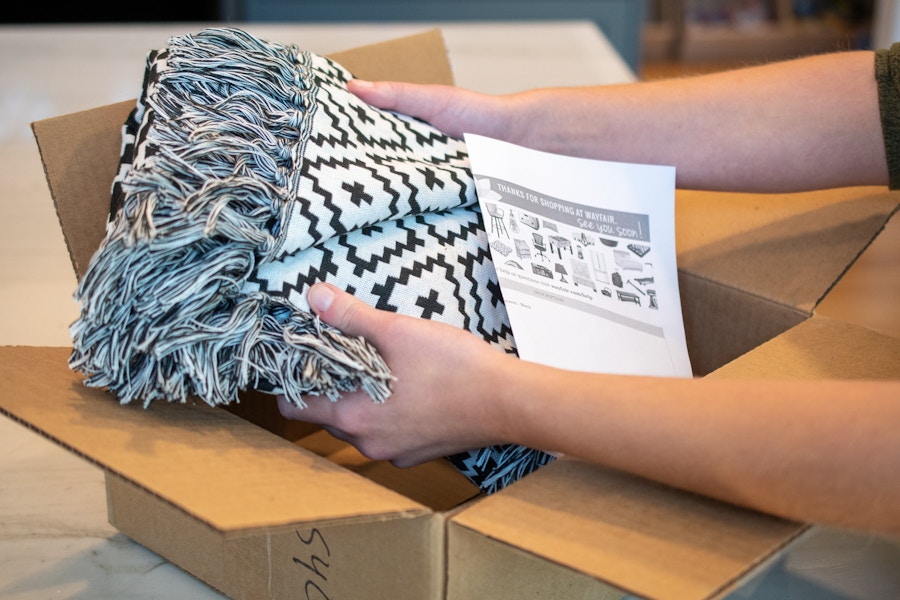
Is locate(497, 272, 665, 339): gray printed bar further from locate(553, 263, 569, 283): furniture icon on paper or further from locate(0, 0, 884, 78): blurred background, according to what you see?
locate(0, 0, 884, 78): blurred background

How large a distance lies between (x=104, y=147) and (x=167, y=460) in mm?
257

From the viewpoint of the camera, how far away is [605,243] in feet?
2.26

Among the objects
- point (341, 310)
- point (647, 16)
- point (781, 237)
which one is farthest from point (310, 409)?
point (647, 16)

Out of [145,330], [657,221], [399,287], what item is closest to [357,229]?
[399,287]

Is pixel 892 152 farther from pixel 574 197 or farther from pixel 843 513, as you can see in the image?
pixel 843 513

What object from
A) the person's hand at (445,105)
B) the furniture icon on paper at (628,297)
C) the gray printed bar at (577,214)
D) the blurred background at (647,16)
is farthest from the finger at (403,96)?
the blurred background at (647,16)

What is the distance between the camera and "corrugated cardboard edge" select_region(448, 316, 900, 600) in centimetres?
41

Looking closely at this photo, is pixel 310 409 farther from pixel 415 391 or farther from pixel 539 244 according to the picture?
pixel 539 244

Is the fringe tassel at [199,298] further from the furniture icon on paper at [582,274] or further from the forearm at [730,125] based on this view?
the forearm at [730,125]

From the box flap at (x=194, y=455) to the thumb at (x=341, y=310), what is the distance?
74mm

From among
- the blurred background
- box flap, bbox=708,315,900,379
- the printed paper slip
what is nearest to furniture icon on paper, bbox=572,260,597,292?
the printed paper slip

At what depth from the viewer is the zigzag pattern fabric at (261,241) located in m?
0.51

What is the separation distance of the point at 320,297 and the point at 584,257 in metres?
0.22

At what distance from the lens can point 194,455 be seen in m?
0.48
